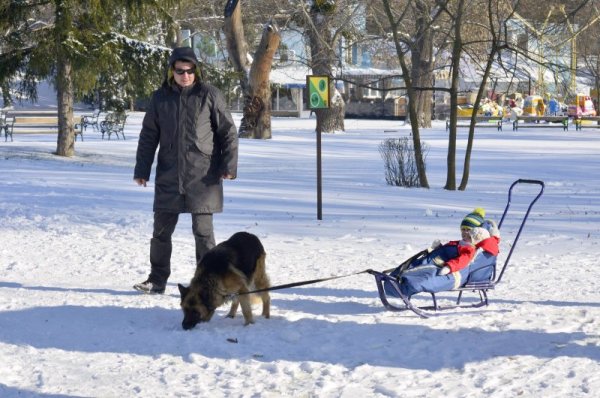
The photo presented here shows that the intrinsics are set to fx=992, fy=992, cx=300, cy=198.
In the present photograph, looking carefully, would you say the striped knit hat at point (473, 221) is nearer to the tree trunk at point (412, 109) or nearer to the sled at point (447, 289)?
the sled at point (447, 289)

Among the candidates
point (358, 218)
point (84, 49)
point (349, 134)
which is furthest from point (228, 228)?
point (349, 134)

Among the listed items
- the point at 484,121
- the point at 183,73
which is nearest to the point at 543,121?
the point at 484,121

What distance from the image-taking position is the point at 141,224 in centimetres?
1211

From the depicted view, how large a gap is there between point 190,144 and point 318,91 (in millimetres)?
5120

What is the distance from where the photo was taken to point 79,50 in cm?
2169

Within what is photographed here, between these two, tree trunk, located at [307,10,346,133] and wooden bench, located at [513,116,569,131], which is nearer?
tree trunk, located at [307,10,346,133]

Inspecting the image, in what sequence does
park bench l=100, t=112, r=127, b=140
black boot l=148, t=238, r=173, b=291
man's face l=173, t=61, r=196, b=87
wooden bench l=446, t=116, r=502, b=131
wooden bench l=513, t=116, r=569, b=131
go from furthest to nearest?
wooden bench l=513, t=116, r=569, b=131
wooden bench l=446, t=116, r=502, b=131
park bench l=100, t=112, r=127, b=140
black boot l=148, t=238, r=173, b=291
man's face l=173, t=61, r=196, b=87

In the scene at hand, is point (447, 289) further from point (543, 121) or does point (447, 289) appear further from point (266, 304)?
point (543, 121)

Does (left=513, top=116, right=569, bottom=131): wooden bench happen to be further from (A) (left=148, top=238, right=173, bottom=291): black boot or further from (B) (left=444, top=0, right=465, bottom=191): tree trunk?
(A) (left=148, top=238, right=173, bottom=291): black boot

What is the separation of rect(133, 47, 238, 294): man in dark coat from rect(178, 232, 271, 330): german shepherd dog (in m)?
0.81

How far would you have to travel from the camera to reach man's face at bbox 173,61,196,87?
24.8 ft

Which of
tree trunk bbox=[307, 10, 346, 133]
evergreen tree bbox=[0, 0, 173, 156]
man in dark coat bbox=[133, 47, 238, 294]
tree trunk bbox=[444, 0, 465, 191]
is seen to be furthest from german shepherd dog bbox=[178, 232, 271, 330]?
tree trunk bbox=[307, 10, 346, 133]

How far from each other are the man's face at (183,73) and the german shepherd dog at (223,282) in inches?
53.9

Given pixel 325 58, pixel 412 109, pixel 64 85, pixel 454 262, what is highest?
pixel 325 58
